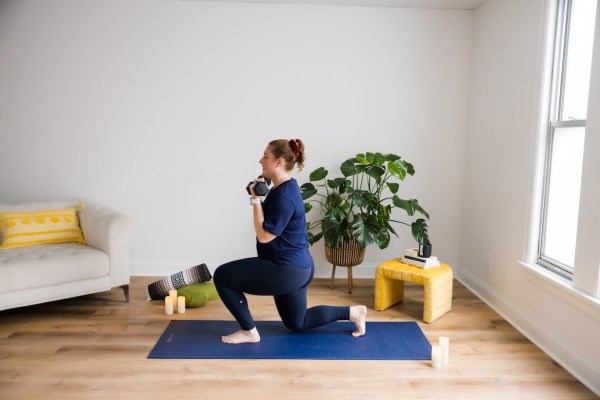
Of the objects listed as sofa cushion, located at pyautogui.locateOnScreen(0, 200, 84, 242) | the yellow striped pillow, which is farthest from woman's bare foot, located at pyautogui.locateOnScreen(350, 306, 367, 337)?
sofa cushion, located at pyautogui.locateOnScreen(0, 200, 84, 242)

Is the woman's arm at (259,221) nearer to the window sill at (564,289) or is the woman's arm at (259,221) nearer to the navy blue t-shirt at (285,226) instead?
the navy blue t-shirt at (285,226)

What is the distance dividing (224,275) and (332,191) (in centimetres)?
173

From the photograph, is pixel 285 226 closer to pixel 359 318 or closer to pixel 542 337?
pixel 359 318

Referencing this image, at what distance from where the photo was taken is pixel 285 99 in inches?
167

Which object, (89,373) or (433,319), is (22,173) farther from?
(433,319)

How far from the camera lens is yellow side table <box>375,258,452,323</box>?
3268mm

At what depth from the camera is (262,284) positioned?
2715mm

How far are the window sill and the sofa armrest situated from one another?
2.60 metres

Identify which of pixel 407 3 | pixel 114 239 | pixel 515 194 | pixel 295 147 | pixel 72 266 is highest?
pixel 407 3

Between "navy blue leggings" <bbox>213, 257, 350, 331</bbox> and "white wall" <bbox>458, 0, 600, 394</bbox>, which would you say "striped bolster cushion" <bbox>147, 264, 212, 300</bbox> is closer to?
"navy blue leggings" <bbox>213, 257, 350, 331</bbox>

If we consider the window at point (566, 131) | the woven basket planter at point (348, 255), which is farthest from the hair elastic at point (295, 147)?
the window at point (566, 131)

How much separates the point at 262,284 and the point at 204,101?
6.75 feet

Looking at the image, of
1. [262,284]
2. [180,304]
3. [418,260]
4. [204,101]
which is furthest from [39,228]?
[418,260]

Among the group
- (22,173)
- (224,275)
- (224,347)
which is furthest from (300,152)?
(22,173)
